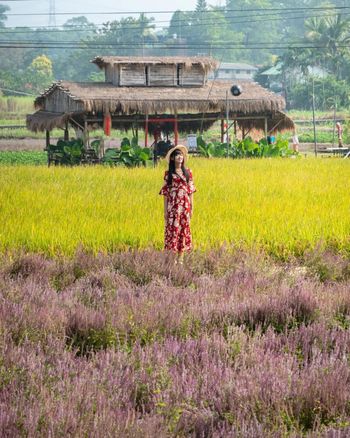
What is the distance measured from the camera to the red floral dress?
27.6 feet

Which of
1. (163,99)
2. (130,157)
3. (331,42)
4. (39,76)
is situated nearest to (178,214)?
(130,157)

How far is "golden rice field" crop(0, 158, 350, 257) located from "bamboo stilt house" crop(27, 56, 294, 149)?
9.23 m

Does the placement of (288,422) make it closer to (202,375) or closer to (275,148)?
(202,375)

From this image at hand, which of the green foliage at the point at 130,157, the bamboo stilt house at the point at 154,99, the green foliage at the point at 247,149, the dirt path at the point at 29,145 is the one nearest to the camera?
the green foliage at the point at 130,157

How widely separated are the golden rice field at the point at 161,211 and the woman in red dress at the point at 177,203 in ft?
1.33

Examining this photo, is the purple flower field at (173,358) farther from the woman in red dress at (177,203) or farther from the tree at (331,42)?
the tree at (331,42)

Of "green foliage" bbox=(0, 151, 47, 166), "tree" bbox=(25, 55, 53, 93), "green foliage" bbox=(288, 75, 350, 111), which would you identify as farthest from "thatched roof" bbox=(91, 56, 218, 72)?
"tree" bbox=(25, 55, 53, 93)

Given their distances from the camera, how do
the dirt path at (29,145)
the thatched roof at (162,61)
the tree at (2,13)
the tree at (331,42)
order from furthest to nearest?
1. the tree at (2,13)
2. the tree at (331,42)
3. the dirt path at (29,145)
4. the thatched roof at (162,61)

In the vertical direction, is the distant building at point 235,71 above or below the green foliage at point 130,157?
above

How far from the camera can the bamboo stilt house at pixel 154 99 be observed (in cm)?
2681

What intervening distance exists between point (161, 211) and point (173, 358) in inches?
274

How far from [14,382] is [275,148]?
22236 millimetres

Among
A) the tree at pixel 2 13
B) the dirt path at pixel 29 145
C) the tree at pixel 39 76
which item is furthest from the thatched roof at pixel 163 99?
the tree at pixel 2 13

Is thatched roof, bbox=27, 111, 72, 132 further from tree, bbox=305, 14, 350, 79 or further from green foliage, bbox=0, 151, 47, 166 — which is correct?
tree, bbox=305, 14, 350, 79
